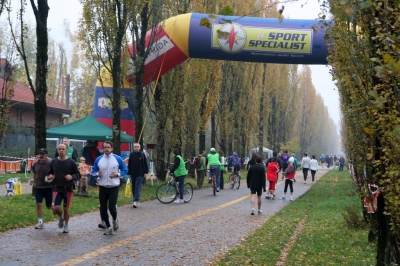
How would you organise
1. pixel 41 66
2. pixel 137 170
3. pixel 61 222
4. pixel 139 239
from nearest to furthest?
pixel 139 239
pixel 61 222
pixel 41 66
pixel 137 170

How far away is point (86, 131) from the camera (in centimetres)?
2178

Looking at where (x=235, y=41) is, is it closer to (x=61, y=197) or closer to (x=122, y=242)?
(x=61, y=197)

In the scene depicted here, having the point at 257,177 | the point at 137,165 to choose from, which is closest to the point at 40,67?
the point at 137,165

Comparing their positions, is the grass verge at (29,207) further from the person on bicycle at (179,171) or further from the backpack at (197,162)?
the backpack at (197,162)

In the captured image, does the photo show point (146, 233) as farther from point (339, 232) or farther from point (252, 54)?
point (252, 54)

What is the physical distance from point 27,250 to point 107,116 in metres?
16.0

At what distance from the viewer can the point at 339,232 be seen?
38.8ft

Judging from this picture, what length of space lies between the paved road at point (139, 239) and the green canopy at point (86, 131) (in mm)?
6758

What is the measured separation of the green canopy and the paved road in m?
6.76

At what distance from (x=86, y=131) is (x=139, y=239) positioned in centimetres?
1228

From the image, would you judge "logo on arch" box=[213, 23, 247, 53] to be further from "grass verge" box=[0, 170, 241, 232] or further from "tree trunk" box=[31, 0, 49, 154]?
"tree trunk" box=[31, 0, 49, 154]

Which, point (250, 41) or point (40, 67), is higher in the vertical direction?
point (250, 41)

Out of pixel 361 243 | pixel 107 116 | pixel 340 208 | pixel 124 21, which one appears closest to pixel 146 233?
pixel 361 243

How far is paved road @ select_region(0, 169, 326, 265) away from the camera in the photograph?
830 centimetres
